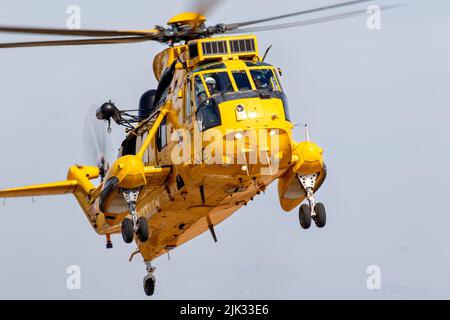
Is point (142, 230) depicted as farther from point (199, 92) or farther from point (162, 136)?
point (199, 92)

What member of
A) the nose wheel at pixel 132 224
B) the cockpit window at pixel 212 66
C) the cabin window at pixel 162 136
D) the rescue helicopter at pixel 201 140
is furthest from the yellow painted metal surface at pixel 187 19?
the nose wheel at pixel 132 224

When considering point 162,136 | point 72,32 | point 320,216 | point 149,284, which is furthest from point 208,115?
point 149,284

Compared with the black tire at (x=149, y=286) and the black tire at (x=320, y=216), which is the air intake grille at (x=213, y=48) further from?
the black tire at (x=149, y=286)

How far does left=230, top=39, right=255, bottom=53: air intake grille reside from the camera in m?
27.6

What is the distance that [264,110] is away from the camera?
25.8m

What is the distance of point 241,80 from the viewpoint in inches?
1047

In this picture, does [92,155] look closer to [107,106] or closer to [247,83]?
[107,106]

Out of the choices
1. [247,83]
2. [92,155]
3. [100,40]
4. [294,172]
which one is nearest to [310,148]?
[294,172]

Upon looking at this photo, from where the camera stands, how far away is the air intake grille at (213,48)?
27484 millimetres

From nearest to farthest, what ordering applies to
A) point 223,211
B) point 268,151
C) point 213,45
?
1. point 268,151
2. point 213,45
3. point 223,211

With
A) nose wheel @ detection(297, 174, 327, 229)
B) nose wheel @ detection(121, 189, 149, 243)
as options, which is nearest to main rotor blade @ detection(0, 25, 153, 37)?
nose wheel @ detection(121, 189, 149, 243)

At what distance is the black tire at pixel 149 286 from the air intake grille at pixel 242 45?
25.9 feet

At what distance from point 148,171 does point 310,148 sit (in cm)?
373

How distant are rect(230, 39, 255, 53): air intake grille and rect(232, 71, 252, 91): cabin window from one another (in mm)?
1024
